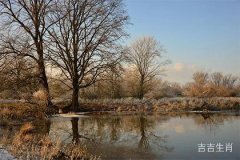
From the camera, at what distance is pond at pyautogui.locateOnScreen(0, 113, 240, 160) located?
34.3 feet

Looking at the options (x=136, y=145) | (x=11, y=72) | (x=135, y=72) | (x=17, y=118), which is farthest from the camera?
(x=135, y=72)

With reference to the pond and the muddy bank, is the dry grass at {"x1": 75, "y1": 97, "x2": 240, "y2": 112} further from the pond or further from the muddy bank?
the pond

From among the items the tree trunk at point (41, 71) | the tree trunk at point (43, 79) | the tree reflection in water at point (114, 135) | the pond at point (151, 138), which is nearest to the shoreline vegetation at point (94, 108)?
the tree trunk at point (43, 79)

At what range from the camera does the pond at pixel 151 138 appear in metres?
10.4

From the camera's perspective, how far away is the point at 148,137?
13.7m

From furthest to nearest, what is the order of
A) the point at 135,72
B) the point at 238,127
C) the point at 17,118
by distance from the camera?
1. the point at 135,72
2. the point at 17,118
3. the point at 238,127

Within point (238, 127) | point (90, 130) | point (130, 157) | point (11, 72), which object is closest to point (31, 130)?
point (90, 130)

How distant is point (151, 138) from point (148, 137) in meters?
0.27

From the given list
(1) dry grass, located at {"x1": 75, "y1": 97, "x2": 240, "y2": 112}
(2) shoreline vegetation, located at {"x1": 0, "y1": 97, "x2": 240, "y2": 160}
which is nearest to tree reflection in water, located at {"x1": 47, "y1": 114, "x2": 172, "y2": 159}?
(2) shoreline vegetation, located at {"x1": 0, "y1": 97, "x2": 240, "y2": 160}

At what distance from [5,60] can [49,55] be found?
9.68 ft

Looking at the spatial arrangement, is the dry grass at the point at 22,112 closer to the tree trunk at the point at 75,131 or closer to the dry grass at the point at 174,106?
the tree trunk at the point at 75,131

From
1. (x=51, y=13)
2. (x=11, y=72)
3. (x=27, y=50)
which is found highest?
(x=51, y=13)

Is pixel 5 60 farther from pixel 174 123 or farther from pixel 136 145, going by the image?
pixel 136 145

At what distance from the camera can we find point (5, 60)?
77.4 feet
